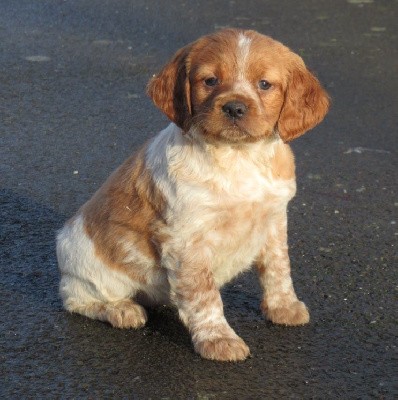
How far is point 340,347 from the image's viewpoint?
15.2 feet

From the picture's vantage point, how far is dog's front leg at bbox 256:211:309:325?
4848 millimetres

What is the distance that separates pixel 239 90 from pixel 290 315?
113cm

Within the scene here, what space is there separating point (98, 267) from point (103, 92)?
396 cm

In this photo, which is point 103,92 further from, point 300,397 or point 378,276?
point 300,397

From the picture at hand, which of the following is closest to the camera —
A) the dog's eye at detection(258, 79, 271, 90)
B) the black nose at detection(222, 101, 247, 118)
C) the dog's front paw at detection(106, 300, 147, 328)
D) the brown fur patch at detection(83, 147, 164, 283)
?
the black nose at detection(222, 101, 247, 118)

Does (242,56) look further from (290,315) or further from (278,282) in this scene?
(290,315)

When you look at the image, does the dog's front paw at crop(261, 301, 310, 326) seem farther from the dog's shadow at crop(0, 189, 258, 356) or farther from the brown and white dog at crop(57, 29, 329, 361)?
the dog's shadow at crop(0, 189, 258, 356)

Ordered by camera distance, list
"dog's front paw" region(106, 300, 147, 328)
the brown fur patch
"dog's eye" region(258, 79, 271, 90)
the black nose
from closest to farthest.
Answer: the black nose < "dog's eye" region(258, 79, 271, 90) < the brown fur patch < "dog's front paw" region(106, 300, 147, 328)

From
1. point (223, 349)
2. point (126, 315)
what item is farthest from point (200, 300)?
point (126, 315)

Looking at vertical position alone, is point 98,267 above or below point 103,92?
above

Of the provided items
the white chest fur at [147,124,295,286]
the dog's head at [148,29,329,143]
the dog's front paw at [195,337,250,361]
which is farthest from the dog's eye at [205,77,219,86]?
the dog's front paw at [195,337,250,361]

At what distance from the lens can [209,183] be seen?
4492 millimetres

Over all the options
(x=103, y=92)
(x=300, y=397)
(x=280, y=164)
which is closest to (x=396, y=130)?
(x=103, y=92)

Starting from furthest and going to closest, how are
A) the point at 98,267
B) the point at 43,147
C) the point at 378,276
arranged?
the point at 43,147 < the point at 378,276 < the point at 98,267
